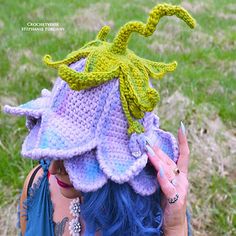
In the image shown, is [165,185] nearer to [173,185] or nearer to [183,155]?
[173,185]

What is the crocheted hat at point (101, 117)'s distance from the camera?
1.28m

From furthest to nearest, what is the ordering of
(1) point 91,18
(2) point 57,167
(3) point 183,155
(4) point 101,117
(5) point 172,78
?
1. (1) point 91,18
2. (5) point 172,78
3. (3) point 183,155
4. (2) point 57,167
5. (4) point 101,117

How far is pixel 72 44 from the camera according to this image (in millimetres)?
4266

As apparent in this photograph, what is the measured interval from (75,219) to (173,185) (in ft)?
1.45

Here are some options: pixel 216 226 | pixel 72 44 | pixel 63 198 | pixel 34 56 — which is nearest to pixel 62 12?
pixel 72 44

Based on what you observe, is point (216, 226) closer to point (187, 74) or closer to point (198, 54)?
point (187, 74)

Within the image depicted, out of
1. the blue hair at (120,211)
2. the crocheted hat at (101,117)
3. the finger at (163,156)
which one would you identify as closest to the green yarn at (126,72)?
the crocheted hat at (101,117)

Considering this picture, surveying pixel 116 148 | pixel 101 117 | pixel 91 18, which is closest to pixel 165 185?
pixel 116 148

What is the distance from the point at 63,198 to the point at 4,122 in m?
1.47

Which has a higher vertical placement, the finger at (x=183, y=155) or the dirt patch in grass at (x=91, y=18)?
the finger at (x=183, y=155)

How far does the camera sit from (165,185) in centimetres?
138

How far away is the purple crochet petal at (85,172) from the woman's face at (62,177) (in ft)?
0.27

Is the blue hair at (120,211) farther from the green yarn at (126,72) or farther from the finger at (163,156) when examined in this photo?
the green yarn at (126,72)

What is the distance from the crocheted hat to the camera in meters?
1.28
